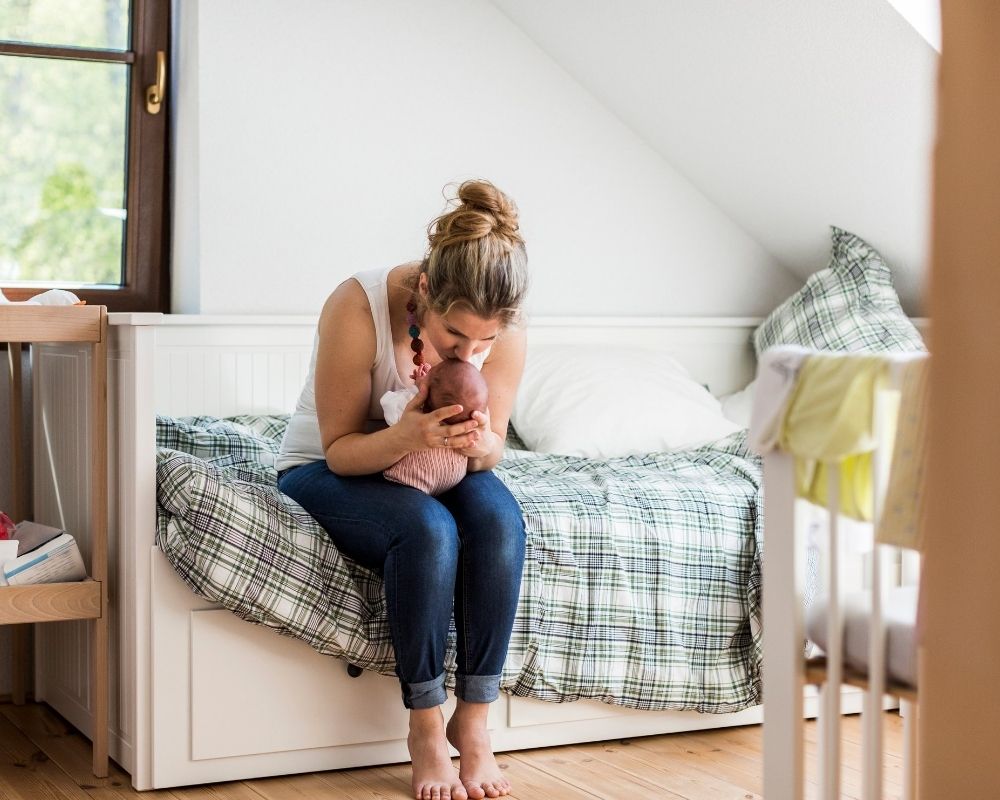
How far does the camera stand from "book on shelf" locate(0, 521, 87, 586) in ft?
6.03

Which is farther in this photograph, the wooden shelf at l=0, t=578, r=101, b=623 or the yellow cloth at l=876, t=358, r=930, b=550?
the wooden shelf at l=0, t=578, r=101, b=623

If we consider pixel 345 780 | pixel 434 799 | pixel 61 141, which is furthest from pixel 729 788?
pixel 61 141

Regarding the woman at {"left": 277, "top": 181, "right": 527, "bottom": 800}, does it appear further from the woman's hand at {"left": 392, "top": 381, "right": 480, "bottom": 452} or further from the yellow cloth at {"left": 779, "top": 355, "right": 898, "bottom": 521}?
the yellow cloth at {"left": 779, "top": 355, "right": 898, "bottom": 521}

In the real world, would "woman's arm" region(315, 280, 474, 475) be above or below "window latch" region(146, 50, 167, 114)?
below

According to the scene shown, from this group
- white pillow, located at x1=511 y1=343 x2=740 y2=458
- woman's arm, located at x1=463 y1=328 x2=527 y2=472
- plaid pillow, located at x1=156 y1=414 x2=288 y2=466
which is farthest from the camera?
white pillow, located at x1=511 y1=343 x2=740 y2=458

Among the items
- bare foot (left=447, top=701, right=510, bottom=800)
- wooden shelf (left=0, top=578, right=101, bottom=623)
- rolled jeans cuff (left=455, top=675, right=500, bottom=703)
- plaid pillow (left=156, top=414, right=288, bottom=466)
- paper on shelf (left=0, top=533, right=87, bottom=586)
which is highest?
plaid pillow (left=156, top=414, right=288, bottom=466)

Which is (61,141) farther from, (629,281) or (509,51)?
(629,281)

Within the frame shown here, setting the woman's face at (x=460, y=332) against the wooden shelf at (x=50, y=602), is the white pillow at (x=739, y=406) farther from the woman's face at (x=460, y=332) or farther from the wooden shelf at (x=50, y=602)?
the wooden shelf at (x=50, y=602)

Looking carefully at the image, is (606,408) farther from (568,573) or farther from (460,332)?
(460,332)

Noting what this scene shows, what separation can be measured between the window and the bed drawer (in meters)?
1.06

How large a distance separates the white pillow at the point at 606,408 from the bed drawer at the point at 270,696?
767 millimetres

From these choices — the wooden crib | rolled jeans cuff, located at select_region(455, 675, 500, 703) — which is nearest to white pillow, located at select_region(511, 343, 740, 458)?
rolled jeans cuff, located at select_region(455, 675, 500, 703)

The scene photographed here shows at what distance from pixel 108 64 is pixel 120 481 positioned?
3.71 feet

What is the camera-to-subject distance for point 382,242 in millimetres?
2730
